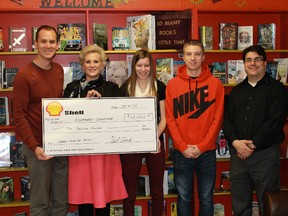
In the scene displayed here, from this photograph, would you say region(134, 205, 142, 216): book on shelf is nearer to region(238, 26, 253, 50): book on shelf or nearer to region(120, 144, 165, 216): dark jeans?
region(120, 144, 165, 216): dark jeans

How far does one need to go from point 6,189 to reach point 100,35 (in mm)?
1882

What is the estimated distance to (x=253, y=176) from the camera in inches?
123

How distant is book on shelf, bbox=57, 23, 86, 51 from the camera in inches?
152

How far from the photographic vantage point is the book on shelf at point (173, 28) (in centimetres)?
387

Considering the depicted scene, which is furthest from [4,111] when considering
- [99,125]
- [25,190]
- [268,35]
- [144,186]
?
[268,35]

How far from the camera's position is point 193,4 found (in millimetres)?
4184

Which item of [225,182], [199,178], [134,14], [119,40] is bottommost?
[225,182]

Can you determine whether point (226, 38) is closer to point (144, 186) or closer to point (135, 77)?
point (135, 77)

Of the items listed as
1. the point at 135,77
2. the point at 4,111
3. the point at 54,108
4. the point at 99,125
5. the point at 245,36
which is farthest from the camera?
the point at 245,36

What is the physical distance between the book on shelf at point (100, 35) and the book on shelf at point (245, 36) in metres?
1.50

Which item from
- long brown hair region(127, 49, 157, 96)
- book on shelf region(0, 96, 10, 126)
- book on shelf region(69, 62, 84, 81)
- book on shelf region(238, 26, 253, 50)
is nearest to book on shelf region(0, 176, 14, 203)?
book on shelf region(0, 96, 10, 126)

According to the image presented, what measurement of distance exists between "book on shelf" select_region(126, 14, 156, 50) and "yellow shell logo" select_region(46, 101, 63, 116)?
1356 millimetres

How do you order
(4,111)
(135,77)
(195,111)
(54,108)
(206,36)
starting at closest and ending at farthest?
(54,108), (195,111), (135,77), (4,111), (206,36)

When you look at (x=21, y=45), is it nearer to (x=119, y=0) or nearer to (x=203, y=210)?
(x=119, y=0)
